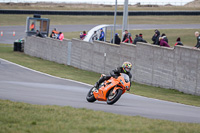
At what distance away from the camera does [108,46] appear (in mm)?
24609

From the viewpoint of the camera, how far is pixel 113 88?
39.0ft

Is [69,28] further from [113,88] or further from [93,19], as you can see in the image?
[113,88]

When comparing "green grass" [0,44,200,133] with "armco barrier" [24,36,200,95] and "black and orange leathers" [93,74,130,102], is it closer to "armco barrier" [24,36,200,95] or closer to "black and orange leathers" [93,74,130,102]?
"black and orange leathers" [93,74,130,102]

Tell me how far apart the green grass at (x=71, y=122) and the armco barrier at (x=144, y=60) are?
9542 millimetres

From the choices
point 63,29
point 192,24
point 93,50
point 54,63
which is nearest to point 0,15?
point 63,29

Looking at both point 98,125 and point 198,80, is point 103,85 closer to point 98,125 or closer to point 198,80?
point 98,125

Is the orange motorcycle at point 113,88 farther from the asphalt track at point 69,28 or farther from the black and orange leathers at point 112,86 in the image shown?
the asphalt track at point 69,28


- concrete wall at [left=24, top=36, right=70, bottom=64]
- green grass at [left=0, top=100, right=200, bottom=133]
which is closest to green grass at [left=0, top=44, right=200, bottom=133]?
green grass at [left=0, top=100, right=200, bottom=133]

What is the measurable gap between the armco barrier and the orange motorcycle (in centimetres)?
675

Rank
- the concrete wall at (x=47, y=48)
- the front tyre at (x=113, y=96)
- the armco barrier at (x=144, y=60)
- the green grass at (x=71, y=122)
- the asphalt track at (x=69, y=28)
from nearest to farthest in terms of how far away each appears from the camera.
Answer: the green grass at (x=71, y=122) → the front tyre at (x=113, y=96) → the armco barrier at (x=144, y=60) → the concrete wall at (x=47, y=48) → the asphalt track at (x=69, y=28)

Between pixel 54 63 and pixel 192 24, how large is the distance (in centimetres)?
2724

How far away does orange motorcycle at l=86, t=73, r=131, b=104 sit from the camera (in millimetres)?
11711

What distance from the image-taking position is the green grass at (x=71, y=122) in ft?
24.5

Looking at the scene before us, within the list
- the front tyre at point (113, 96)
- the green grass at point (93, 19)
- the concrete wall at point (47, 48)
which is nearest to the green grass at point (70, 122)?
the front tyre at point (113, 96)
